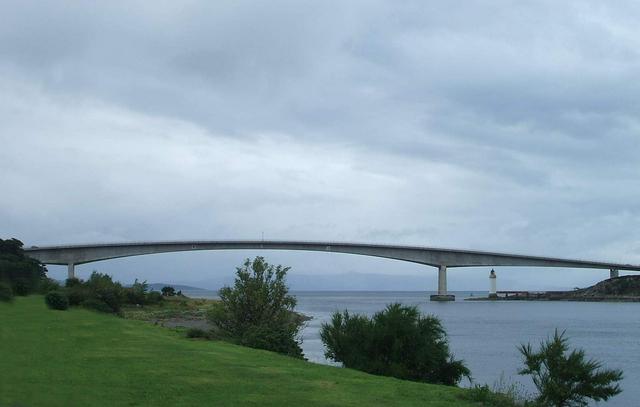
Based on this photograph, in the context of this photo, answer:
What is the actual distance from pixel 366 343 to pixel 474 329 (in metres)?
42.6

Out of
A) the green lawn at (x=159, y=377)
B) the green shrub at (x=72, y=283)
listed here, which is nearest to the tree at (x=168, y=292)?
the green shrub at (x=72, y=283)

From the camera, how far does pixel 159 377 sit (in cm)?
2052

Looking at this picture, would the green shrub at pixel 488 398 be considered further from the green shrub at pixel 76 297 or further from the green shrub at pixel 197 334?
the green shrub at pixel 76 297

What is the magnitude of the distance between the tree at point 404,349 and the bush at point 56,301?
54.0 ft

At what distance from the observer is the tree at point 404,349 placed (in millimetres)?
32812

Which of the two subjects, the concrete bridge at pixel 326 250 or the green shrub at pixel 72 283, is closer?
the green shrub at pixel 72 283

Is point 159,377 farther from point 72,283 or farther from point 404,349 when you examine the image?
point 72,283

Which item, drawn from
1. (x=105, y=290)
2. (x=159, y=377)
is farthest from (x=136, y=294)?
(x=159, y=377)

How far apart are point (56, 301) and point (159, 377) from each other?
22.6 m

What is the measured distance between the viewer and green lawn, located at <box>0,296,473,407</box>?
16.9 metres

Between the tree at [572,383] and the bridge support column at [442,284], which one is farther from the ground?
the bridge support column at [442,284]

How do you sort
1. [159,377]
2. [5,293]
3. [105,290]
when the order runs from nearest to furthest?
[159,377], [5,293], [105,290]

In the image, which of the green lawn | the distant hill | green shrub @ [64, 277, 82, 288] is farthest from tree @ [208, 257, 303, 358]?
the distant hill

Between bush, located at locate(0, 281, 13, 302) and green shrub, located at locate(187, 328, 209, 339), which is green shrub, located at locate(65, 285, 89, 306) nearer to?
green shrub, located at locate(187, 328, 209, 339)
